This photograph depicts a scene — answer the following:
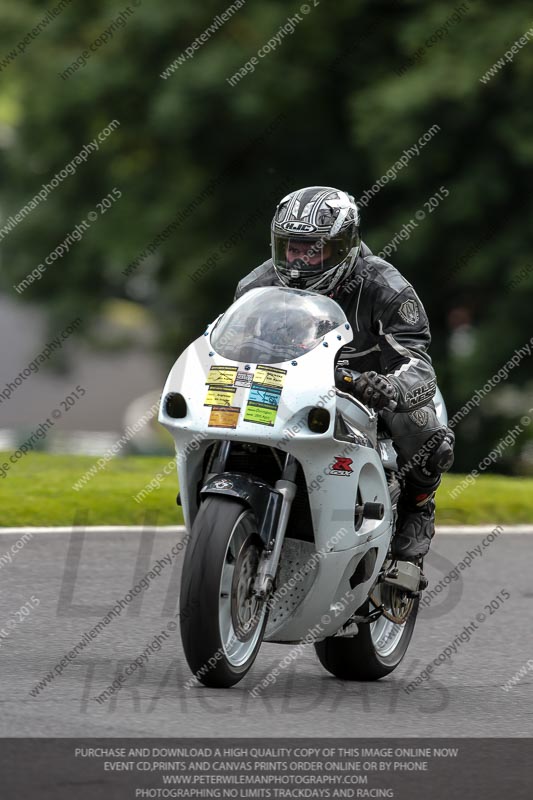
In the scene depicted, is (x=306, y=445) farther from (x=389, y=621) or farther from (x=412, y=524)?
(x=389, y=621)

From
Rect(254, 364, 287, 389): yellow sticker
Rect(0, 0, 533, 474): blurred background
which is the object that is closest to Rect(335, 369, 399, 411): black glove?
Rect(254, 364, 287, 389): yellow sticker

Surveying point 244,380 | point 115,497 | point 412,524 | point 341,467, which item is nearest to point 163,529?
point 115,497

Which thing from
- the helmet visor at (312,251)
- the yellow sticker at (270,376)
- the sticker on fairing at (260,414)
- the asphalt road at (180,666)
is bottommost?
the asphalt road at (180,666)

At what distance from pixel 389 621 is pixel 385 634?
0.06 metres

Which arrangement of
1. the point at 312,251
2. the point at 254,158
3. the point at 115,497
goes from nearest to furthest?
the point at 312,251, the point at 115,497, the point at 254,158

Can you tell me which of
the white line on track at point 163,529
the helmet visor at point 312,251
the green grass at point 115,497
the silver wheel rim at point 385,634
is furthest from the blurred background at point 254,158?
the helmet visor at point 312,251

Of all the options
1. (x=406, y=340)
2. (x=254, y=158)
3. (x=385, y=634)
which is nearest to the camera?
(x=406, y=340)

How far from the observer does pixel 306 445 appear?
19.3 feet

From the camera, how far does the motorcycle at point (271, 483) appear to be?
5.74 m

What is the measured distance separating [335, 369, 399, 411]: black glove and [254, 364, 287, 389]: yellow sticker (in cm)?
28

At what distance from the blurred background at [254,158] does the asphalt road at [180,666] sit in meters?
6.87

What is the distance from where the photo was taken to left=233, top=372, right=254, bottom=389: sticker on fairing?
589cm

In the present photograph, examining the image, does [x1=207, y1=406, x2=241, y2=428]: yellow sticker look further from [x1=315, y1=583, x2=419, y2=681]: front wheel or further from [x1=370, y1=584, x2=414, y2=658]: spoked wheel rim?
[x1=370, y1=584, x2=414, y2=658]: spoked wheel rim

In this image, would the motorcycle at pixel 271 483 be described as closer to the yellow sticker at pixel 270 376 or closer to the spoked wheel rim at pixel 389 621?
the yellow sticker at pixel 270 376
